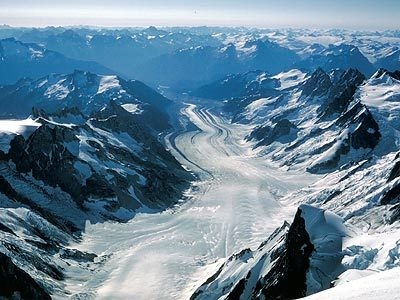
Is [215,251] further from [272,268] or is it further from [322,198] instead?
[272,268]

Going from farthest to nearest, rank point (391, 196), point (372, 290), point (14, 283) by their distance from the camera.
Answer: point (391, 196) → point (14, 283) → point (372, 290)

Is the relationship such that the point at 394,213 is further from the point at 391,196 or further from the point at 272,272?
the point at 272,272

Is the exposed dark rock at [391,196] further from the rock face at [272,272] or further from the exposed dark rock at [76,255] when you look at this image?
the exposed dark rock at [76,255]

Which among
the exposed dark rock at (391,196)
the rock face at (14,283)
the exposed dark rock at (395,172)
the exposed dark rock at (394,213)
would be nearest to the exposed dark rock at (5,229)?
the rock face at (14,283)

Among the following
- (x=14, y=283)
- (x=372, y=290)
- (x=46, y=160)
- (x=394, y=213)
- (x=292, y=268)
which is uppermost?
(x=372, y=290)

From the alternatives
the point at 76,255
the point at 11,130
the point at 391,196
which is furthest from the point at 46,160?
the point at 391,196

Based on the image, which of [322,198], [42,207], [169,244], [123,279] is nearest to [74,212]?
[42,207]

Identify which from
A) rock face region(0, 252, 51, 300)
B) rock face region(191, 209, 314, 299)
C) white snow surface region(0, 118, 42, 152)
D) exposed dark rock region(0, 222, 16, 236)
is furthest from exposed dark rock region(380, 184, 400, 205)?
white snow surface region(0, 118, 42, 152)

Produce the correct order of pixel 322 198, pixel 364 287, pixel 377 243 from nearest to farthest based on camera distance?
1. pixel 364 287
2. pixel 377 243
3. pixel 322 198
